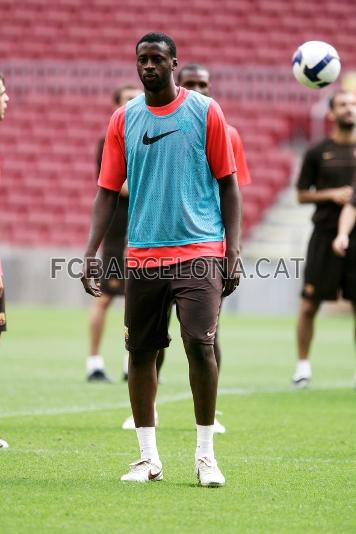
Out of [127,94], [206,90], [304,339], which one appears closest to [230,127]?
[206,90]

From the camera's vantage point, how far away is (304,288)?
10516mm

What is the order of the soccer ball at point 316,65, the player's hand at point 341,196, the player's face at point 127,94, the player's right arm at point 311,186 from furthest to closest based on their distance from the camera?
the player's right arm at point 311,186, the player's hand at point 341,196, the player's face at point 127,94, the soccer ball at point 316,65

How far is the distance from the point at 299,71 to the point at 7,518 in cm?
489

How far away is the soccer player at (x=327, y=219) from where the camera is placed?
1035 cm

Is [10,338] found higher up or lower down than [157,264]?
lower down

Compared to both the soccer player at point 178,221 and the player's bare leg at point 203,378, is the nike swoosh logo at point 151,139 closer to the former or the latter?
the soccer player at point 178,221

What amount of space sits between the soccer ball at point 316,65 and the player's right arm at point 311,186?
1.70m

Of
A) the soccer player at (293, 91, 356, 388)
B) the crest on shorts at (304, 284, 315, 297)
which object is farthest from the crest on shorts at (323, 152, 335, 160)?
the crest on shorts at (304, 284, 315, 297)

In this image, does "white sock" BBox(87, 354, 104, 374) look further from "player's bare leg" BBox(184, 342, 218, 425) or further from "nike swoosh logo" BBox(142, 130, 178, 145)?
"nike swoosh logo" BBox(142, 130, 178, 145)

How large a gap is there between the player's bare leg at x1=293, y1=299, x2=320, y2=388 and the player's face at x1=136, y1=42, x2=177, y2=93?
5.16m

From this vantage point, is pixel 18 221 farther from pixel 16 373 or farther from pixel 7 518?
pixel 7 518

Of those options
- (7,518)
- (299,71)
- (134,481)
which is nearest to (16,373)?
(299,71)

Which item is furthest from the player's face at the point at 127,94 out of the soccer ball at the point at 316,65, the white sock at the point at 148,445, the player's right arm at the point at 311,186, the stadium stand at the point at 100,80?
the stadium stand at the point at 100,80

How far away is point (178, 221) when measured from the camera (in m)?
5.69
